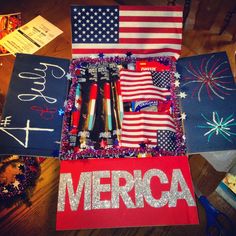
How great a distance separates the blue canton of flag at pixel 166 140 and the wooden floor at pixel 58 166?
0.53ft

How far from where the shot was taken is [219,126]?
1951mm

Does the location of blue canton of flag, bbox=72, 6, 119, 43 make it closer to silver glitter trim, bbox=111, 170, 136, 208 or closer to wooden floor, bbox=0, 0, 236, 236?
wooden floor, bbox=0, 0, 236, 236

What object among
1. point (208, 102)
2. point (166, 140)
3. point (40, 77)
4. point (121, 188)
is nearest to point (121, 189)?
point (121, 188)

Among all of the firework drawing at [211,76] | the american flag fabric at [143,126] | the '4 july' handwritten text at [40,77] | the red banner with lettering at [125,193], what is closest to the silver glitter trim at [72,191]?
the red banner with lettering at [125,193]

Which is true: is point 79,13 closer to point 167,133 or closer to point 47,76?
point 47,76

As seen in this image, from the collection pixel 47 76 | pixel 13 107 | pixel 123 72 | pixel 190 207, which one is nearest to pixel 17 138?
pixel 13 107

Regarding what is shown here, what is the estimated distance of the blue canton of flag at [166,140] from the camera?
1.89 meters

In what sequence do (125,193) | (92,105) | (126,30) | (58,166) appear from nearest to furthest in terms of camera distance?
(125,193)
(58,166)
(92,105)
(126,30)

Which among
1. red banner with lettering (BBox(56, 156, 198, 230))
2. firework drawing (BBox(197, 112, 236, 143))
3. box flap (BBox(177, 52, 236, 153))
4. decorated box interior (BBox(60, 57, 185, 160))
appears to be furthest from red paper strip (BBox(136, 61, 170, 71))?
red banner with lettering (BBox(56, 156, 198, 230))

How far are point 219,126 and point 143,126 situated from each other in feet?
1.60

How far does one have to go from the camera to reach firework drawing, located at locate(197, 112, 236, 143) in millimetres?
1914

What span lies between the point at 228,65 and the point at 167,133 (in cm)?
74

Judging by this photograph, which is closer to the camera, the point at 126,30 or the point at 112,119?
the point at 112,119

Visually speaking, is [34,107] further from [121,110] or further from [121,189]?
[121,189]
